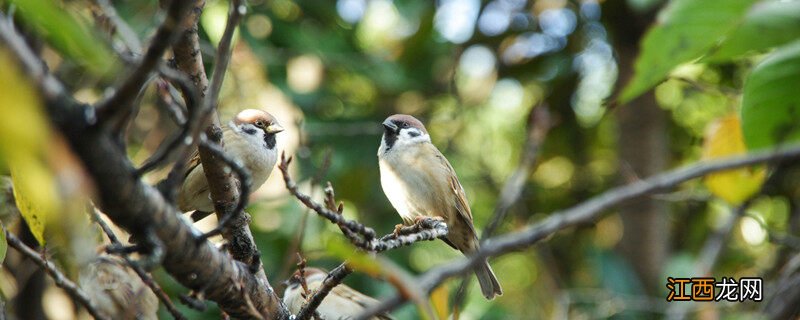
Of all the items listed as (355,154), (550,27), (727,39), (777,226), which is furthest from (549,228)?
(777,226)

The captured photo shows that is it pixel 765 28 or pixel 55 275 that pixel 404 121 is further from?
pixel 765 28

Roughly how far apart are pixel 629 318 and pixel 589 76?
6.05 feet

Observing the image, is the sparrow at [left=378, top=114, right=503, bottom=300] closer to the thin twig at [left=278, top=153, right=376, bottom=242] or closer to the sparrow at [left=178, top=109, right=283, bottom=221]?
the sparrow at [left=178, top=109, right=283, bottom=221]

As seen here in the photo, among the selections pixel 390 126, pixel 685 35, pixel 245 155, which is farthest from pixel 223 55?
pixel 390 126

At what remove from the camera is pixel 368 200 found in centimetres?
552

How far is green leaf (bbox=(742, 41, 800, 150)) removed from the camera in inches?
53.6

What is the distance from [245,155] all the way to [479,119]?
350cm

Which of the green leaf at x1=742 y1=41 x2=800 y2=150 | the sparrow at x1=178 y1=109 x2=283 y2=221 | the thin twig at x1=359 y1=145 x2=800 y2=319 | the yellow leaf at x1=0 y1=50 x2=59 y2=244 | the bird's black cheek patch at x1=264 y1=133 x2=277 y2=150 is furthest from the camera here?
the bird's black cheek patch at x1=264 y1=133 x2=277 y2=150

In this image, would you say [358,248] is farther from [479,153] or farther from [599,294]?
[479,153]

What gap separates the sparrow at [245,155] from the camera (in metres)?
3.24

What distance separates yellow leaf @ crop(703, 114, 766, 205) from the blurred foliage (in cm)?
88

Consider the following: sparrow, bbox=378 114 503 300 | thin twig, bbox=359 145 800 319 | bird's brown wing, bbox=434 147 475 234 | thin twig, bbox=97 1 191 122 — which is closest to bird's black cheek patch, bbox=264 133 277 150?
sparrow, bbox=378 114 503 300

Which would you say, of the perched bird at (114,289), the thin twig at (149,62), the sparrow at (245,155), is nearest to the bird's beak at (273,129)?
the sparrow at (245,155)

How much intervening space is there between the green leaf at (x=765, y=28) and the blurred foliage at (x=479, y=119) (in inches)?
106
